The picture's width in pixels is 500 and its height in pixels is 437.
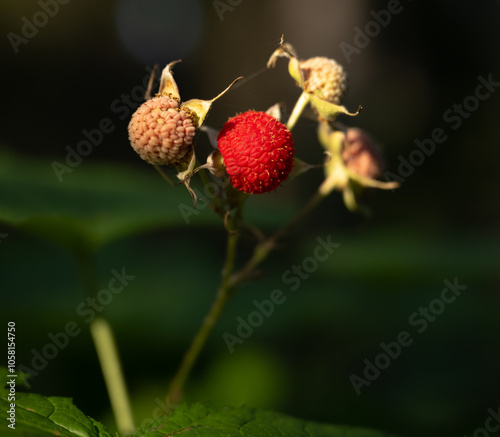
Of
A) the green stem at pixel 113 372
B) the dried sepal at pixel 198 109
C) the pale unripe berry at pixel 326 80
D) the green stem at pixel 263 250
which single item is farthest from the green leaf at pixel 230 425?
the pale unripe berry at pixel 326 80

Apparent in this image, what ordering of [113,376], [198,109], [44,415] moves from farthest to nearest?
[113,376] < [198,109] < [44,415]

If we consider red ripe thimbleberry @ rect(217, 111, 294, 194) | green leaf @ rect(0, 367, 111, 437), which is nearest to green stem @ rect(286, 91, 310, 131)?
red ripe thimbleberry @ rect(217, 111, 294, 194)

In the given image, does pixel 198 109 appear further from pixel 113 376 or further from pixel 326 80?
pixel 113 376

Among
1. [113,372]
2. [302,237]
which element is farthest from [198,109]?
[302,237]

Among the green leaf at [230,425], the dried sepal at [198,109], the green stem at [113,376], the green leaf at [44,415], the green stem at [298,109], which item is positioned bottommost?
the green stem at [113,376]

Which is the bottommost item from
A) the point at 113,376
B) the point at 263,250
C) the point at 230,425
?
the point at 113,376

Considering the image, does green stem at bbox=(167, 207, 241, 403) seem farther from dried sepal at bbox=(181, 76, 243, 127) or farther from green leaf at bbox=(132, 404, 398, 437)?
dried sepal at bbox=(181, 76, 243, 127)

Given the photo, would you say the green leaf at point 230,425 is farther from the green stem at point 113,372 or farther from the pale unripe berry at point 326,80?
the pale unripe berry at point 326,80
